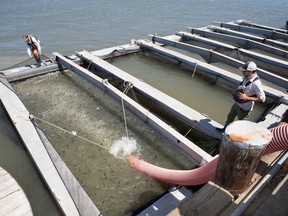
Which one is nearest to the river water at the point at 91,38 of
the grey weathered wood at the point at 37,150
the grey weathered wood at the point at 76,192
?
the grey weathered wood at the point at 37,150

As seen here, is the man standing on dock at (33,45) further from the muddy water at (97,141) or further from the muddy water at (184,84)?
the muddy water at (184,84)

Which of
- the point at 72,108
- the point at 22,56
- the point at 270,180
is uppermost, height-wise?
the point at 270,180

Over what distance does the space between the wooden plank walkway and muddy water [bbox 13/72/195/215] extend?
1279mm

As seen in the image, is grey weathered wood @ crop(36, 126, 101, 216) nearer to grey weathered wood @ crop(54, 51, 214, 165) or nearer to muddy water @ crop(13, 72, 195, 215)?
Answer: muddy water @ crop(13, 72, 195, 215)

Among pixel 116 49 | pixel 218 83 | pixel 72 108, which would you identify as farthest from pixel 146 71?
pixel 72 108

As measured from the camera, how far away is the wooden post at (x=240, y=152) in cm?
267

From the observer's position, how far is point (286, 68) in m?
9.20

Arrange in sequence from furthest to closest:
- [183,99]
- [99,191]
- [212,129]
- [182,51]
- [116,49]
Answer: [182,51], [116,49], [183,99], [212,129], [99,191]

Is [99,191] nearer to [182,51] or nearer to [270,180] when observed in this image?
[270,180]

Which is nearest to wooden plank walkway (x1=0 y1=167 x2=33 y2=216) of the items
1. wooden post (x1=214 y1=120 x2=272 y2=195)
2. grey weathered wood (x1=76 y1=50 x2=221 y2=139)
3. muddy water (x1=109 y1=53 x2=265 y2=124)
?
wooden post (x1=214 y1=120 x2=272 y2=195)

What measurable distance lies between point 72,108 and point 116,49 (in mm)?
4464

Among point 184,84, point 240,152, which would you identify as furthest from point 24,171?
point 184,84

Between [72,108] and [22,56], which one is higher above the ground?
[72,108]

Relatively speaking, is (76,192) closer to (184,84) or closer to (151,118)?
(151,118)
